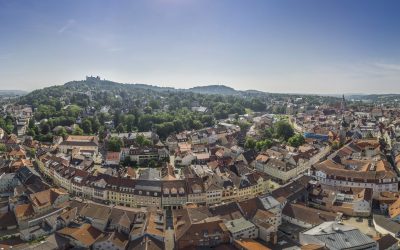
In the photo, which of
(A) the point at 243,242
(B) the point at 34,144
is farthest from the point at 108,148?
(A) the point at 243,242

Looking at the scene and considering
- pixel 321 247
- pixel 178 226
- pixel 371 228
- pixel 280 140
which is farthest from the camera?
pixel 280 140

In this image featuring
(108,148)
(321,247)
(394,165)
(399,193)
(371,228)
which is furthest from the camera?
(108,148)

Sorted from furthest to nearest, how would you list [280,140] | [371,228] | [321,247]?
1. [280,140]
2. [371,228]
3. [321,247]

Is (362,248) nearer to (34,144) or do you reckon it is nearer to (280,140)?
(280,140)

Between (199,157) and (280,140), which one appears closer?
(199,157)

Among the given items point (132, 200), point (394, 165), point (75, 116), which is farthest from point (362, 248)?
point (75, 116)

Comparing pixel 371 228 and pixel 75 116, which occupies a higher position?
pixel 75 116

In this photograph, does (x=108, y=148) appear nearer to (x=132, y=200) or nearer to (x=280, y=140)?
(x=132, y=200)

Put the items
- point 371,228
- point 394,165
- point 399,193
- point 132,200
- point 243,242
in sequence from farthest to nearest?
point 394,165, point 399,193, point 132,200, point 371,228, point 243,242

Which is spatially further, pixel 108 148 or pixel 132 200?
pixel 108 148
